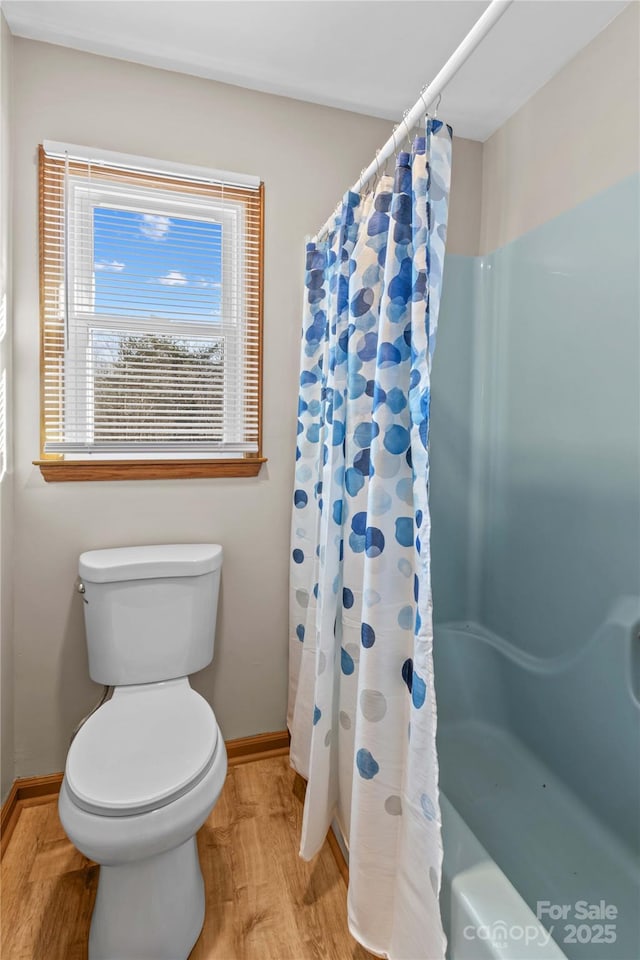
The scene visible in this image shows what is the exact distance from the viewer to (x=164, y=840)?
112cm

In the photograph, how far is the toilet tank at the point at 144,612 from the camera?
1.60 metres

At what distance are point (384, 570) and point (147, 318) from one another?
126cm

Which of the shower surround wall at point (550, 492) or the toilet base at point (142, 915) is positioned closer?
the toilet base at point (142, 915)

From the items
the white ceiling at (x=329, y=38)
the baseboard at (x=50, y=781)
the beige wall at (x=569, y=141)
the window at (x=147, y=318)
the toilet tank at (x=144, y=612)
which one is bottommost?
the baseboard at (x=50, y=781)

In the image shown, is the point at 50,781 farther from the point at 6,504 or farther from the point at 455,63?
the point at 455,63

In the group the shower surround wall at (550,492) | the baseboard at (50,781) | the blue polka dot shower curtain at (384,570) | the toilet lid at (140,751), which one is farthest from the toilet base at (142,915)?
the shower surround wall at (550,492)

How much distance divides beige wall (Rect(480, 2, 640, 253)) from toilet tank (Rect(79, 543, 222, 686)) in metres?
1.77

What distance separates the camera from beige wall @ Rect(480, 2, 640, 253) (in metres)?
→ 1.51

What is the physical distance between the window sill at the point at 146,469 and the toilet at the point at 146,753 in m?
0.26

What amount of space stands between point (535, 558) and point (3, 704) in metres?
1.86

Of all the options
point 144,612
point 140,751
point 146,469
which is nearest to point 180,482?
point 146,469

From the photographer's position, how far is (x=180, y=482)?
1821mm

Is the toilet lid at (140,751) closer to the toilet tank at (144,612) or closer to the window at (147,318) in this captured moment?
the toilet tank at (144,612)

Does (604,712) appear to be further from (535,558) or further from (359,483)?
(359,483)
